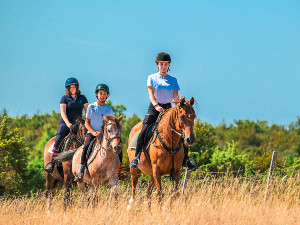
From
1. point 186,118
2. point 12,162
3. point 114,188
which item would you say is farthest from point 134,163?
point 12,162

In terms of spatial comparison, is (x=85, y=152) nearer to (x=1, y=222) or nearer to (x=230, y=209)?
(x=1, y=222)

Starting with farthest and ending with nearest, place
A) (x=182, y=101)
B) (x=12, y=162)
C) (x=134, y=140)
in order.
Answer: (x=12, y=162) → (x=134, y=140) → (x=182, y=101)

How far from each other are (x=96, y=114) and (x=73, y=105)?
1724 mm

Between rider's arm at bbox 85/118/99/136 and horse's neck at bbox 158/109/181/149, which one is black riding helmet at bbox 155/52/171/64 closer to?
horse's neck at bbox 158/109/181/149

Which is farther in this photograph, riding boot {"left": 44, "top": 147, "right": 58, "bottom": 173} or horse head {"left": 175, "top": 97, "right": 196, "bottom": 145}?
riding boot {"left": 44, "top": 147, "right": 58, "bottom": 173}

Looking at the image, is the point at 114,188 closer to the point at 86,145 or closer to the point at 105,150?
the point at 105,150

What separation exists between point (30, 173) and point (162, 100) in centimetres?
1883

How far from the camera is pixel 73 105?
12.3m

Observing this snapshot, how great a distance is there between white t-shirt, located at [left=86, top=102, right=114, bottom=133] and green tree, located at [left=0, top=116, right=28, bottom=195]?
16647mm

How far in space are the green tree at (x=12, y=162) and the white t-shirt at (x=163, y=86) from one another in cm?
1713

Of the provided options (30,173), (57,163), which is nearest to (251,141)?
(30,173)

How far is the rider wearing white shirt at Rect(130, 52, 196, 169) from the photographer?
10852 millimetres

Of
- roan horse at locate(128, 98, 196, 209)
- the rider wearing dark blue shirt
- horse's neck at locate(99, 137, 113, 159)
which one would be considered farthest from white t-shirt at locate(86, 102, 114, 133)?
the rider wearing dark blue shirt

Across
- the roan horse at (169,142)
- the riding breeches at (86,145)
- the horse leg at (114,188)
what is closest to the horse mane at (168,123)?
the roan horse at (169,142)
